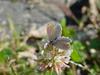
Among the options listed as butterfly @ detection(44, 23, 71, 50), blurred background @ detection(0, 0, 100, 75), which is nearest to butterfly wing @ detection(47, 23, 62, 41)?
butterfly @ detection(44, 23, 71, 50)

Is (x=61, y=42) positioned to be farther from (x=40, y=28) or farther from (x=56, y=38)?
(x=40, y=28)

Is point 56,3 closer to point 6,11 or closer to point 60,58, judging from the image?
point 6,11

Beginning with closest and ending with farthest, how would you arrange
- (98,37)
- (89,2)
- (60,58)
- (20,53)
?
(60,58) → (20,53) → (98,37) → (89,2)

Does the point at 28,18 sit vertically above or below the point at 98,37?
above

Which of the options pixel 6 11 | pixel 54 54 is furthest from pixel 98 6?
pixel 54 54

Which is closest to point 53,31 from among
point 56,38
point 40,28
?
point 56,38

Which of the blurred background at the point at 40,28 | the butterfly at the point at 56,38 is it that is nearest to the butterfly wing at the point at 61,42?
the butterfly at the point at 56,38

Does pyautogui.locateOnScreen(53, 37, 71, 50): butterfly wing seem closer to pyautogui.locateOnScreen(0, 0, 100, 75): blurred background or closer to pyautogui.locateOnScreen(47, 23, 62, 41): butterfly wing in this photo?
pyautogui.locateOnScreen(47, 23, 62, 41): butterfly wing
